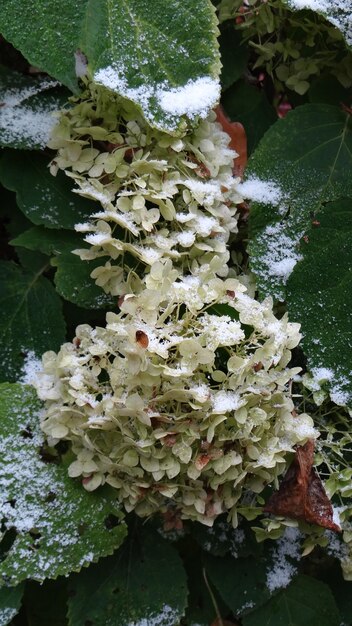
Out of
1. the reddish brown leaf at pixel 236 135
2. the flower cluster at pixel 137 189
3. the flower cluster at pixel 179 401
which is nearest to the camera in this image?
the flower cluster at pixel 179 401

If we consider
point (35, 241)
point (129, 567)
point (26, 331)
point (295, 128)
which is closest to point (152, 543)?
point (129, 567)

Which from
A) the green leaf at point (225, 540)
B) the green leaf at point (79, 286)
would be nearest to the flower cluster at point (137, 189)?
the green leaf at point (79, 286)

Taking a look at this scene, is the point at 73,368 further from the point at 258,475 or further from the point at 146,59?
the point at 146,59

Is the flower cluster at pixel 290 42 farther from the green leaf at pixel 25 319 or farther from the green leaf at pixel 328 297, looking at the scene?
the green leaf at pixel 25 319

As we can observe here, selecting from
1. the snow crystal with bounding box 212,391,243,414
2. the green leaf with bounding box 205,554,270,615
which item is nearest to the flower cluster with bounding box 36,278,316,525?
the snow crystal with bounding box 212,391,243,414

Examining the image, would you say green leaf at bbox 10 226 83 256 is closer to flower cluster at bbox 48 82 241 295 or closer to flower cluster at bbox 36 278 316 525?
flower cluster at bbox 48 82 241 295

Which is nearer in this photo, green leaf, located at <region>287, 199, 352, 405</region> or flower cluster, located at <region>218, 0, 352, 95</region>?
green leaf, located at <region>287, 199, 352, 405</region>

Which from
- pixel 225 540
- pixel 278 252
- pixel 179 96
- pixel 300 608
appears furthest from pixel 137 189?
pixel 300 608

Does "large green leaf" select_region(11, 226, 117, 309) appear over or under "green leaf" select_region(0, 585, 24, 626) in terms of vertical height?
over
